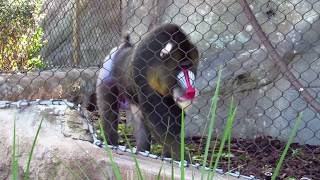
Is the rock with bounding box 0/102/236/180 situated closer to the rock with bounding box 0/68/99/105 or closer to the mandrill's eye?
the mandrill's eye

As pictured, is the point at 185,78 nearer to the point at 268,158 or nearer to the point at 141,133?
the point at 141,133

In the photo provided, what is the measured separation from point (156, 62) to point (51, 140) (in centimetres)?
75

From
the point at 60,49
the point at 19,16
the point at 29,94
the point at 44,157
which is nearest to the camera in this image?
the point at 44,157

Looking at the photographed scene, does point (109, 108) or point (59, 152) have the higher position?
point (109, 108)

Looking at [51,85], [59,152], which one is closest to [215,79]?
[51,85]

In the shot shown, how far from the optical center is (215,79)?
3.32 m

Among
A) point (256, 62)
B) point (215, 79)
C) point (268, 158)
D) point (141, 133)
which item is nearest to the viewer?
point (268, 158)

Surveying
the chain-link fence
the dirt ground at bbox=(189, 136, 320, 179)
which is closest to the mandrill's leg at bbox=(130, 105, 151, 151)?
the chain-link fence

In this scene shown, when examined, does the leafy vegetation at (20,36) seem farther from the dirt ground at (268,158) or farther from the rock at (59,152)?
the rock at (59,152)

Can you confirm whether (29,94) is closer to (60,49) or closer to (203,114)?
(203,114)

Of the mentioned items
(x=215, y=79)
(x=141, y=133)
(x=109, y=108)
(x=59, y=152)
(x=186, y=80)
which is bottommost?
(x=59, y=152)

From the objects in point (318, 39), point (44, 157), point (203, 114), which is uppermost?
point (318, 39)

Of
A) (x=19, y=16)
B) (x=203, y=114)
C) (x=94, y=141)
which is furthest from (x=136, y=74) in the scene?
(x=19, y=16)

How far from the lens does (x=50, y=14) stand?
539 centimetres
